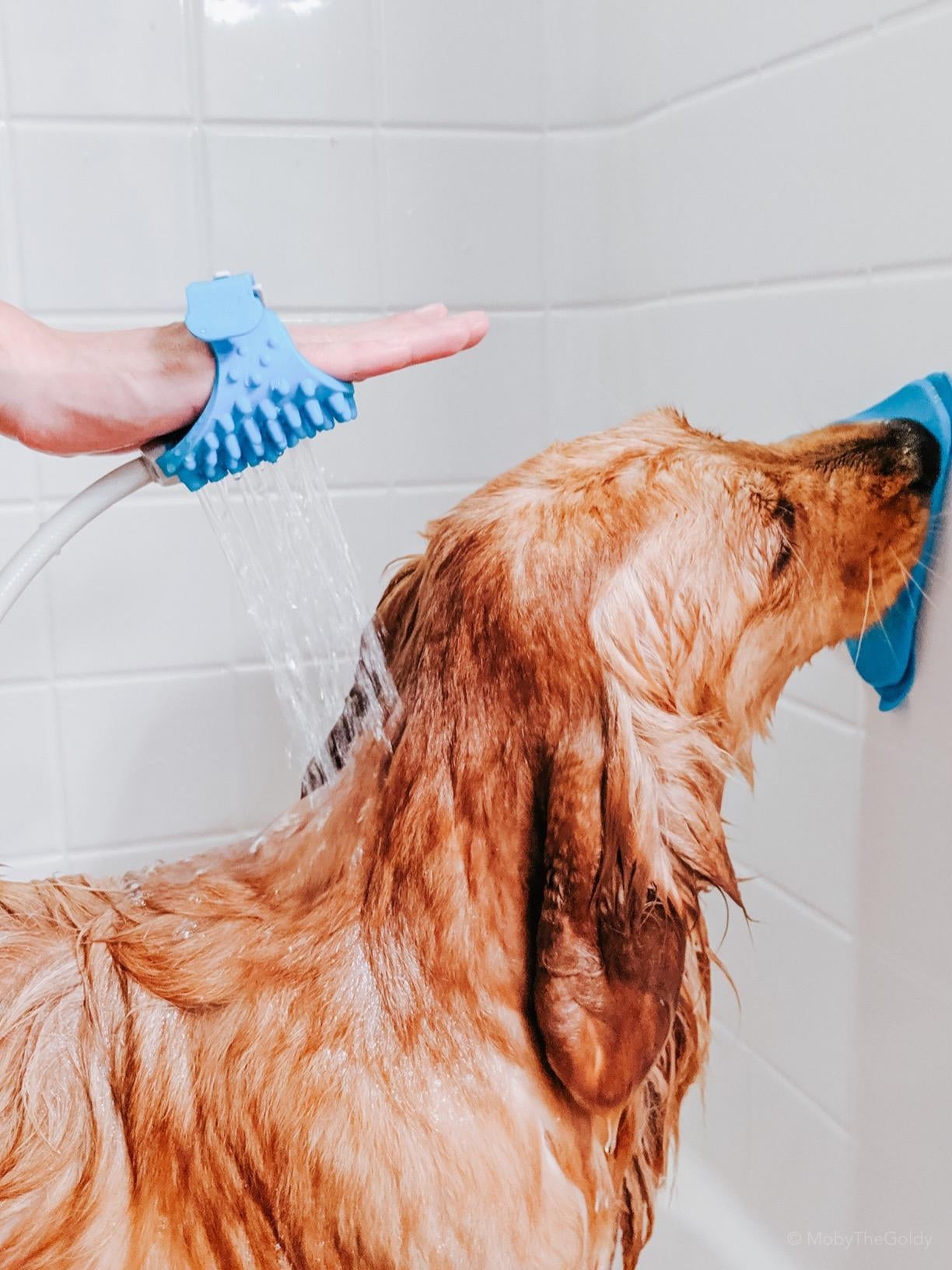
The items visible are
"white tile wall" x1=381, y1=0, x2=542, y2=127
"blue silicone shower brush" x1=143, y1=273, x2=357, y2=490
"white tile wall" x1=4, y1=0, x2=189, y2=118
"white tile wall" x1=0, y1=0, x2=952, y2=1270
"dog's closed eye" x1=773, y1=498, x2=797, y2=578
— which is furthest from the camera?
"white tile wall" x1=381, y1=0, x2=542, y2=127

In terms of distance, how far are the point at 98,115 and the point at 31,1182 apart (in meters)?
1.14

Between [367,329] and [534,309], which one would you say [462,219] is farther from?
[367,329]

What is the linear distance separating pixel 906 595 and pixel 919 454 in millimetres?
115

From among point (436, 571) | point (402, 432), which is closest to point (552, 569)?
point (436, 571)

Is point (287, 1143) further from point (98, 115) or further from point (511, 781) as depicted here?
point (98, 115)

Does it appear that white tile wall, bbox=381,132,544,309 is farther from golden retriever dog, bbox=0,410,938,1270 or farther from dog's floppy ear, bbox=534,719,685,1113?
dog's floppy ear, bbox=534,719,685,1113

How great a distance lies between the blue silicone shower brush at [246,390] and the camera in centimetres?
77

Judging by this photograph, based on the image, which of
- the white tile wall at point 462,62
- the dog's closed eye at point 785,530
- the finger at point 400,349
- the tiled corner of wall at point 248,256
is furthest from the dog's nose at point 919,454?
the white tile wall at point 462,62

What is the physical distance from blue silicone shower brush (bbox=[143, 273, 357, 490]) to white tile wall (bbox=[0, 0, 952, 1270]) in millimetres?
525

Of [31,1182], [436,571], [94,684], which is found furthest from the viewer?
[94,684]

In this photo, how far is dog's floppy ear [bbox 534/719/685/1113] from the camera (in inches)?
31.7

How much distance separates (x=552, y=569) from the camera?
848 mm

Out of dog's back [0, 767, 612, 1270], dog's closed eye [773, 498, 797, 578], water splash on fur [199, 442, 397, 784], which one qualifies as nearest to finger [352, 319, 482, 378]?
water splash on fur [199, 442, 397, 784]

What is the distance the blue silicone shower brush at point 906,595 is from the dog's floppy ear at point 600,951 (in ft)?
1.06
